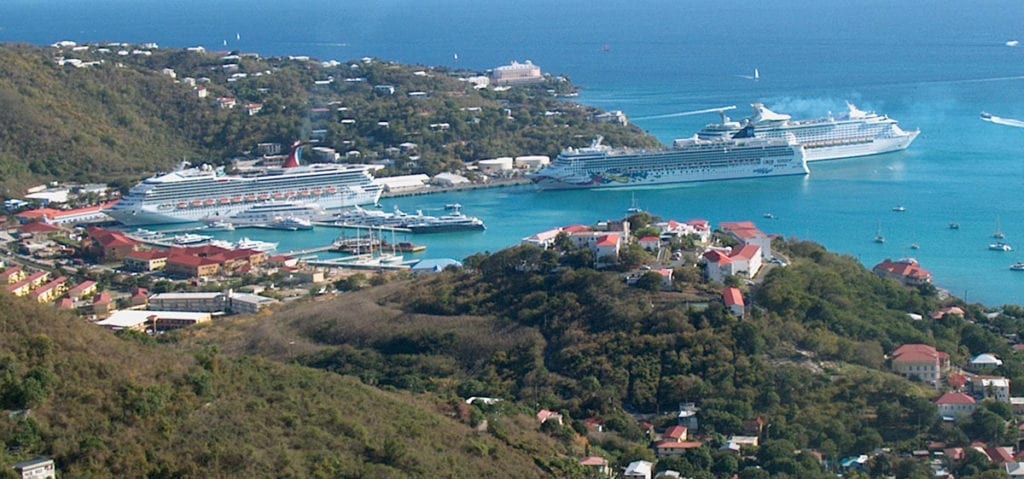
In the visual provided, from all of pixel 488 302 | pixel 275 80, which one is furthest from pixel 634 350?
pixel 275 80

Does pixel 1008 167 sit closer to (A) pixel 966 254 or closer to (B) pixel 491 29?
(A) pixel 966 254

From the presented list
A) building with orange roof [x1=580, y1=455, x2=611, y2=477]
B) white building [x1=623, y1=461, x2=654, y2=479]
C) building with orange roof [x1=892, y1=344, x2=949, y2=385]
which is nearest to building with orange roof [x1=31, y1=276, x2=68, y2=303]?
building with orange roof [x1=580, y1=455, x2=611, y2=477]

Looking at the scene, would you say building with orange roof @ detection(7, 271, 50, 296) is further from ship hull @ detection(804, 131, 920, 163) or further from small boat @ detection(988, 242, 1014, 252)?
ship hull @ detection(804, 131, 920, 163)

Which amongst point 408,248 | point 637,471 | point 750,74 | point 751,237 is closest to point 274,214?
point 408,248

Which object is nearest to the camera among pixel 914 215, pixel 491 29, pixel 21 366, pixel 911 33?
pixel 21 366

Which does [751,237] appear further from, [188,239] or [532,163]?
[532,163]
